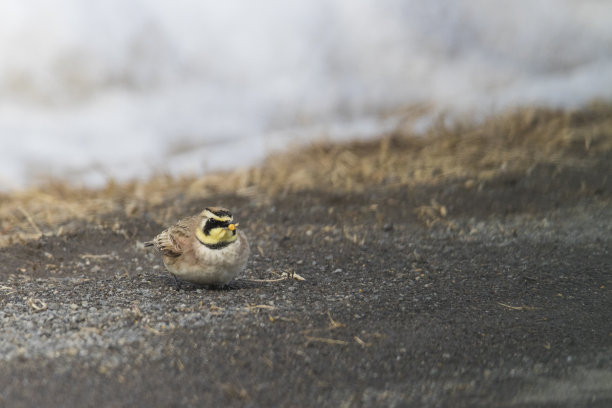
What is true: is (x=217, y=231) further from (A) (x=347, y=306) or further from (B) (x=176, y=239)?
(A) (x=347, y=306)

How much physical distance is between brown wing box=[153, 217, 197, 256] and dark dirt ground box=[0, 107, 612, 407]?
0.30m

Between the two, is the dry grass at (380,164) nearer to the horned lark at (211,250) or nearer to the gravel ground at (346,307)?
Result: the gravel ground at (346,307)

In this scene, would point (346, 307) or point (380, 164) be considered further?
point (380, 164)

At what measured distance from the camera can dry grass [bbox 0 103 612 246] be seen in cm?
833

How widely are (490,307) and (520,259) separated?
139 cm

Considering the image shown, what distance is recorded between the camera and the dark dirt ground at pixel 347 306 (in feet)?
12.0

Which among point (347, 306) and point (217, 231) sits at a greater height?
point (217, 231)

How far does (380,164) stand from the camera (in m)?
9.04

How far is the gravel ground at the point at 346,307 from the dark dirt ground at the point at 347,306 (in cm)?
1

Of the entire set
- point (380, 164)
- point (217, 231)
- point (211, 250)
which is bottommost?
point (380, 164)

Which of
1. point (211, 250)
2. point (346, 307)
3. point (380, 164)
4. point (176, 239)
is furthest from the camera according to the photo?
point (380, 164)

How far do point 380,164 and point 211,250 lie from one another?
13.8 feet

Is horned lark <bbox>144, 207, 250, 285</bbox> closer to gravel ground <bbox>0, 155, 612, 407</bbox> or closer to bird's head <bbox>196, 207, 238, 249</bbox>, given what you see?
bird's head <bbox>196, 207, 238, 249</bbox>

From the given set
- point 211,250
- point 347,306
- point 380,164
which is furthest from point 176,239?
point 380,164
